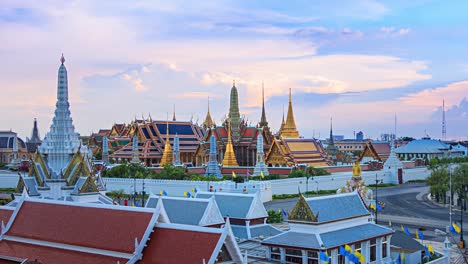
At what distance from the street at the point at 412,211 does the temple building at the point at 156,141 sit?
30.7 meters

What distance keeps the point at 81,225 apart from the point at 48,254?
1556 mm

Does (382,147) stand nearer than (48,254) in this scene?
No

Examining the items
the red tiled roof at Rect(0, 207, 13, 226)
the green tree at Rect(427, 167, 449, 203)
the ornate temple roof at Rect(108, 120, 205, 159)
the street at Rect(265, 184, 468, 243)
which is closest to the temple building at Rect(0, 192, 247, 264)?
the red tiled roof at Rect(0, 207, 13, 226)

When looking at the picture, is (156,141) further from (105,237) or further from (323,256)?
(105,237)

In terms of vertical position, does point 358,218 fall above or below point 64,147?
below

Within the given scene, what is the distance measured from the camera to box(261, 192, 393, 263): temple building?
24750 mm

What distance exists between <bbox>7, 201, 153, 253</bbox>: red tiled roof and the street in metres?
20.0

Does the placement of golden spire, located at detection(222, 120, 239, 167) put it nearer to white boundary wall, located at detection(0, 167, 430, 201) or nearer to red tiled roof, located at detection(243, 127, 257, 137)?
red tiled roof, located at detection(243, 127, 257, 137)

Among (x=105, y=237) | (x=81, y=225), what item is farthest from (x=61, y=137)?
(x=105, y=237)

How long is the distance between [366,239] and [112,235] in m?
11.7

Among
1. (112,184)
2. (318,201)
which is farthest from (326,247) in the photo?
(112,184)

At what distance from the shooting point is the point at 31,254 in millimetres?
22266

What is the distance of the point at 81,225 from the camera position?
72.8 feet

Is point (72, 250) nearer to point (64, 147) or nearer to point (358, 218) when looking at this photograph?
point (358, 218)
